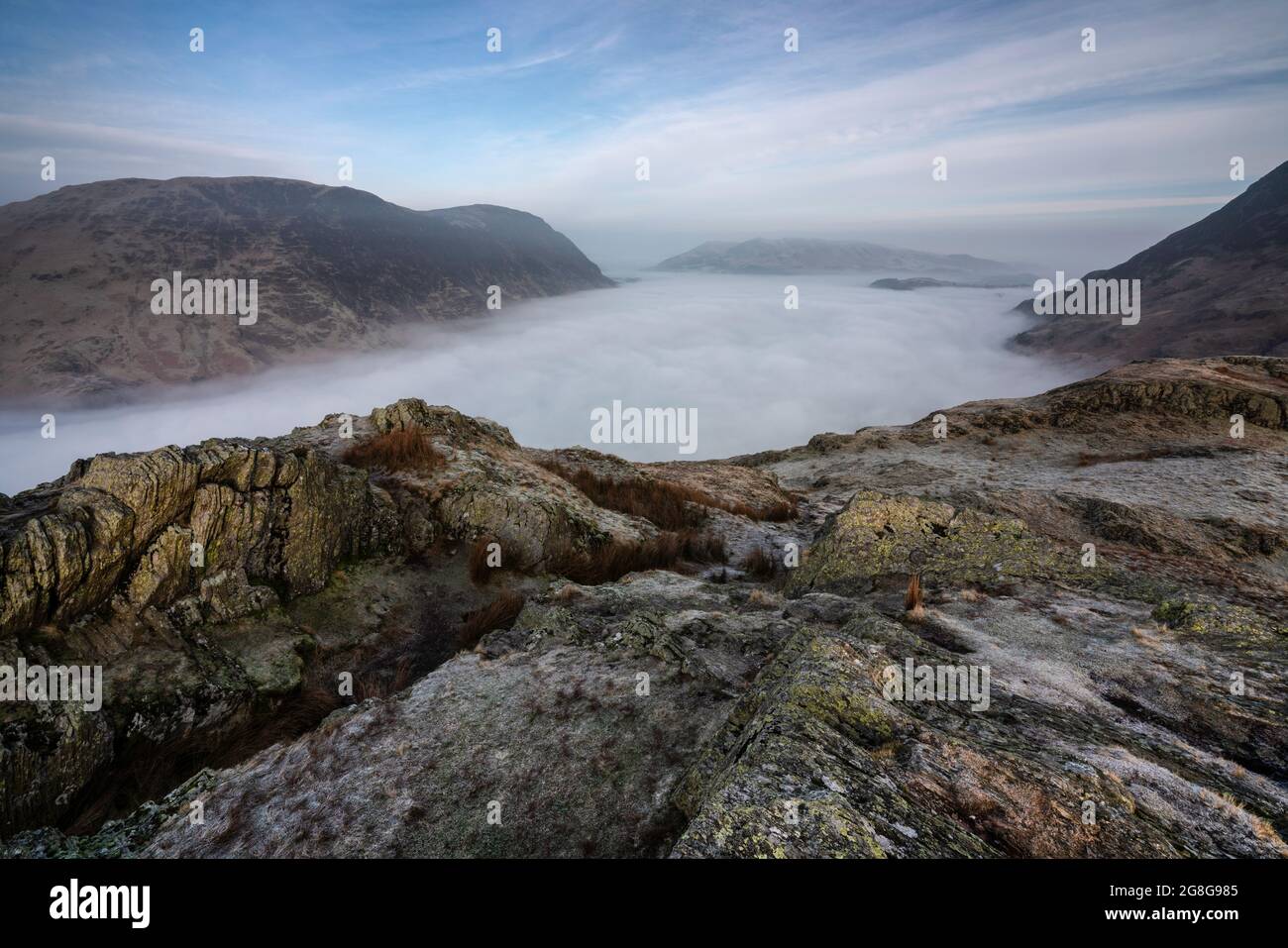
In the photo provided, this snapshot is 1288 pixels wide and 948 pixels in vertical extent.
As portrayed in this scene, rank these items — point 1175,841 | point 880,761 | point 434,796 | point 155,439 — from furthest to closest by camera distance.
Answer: point 155,439 → point 434,796 → point 880,761 → point 1175,841

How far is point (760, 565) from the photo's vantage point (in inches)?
493

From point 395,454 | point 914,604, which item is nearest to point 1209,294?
point 914,604

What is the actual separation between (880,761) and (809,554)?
7193mm

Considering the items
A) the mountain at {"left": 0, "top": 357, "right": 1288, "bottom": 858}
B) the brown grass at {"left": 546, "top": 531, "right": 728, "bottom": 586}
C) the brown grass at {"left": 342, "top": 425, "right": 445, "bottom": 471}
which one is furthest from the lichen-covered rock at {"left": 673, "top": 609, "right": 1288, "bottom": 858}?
the brown grass at {"left": 342, "top": 425, "right": 445, "bottom": 471}

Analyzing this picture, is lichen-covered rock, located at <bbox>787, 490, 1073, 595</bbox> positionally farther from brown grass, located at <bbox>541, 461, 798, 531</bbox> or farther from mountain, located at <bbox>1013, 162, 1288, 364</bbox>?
mountain, located at <bbox>1013, 162, 1288, 364</bbox>

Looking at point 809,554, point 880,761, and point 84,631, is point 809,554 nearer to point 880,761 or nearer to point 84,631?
point 880,761

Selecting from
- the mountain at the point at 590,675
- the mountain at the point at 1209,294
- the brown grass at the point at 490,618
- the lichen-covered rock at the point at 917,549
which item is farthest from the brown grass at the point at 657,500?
the mountain at the point at 1209,294

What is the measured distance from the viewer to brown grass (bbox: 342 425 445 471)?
42.6ft

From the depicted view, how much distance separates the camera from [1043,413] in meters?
30.2

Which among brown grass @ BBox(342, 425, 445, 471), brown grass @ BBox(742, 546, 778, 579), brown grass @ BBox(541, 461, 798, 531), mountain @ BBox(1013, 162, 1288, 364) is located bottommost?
brown grass @ BBox(742, 546, 778, 579)

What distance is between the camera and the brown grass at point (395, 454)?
12977mm

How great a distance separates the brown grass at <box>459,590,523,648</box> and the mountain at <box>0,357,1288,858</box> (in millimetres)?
53

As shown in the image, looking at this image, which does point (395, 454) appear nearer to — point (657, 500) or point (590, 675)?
point (657, 500)
